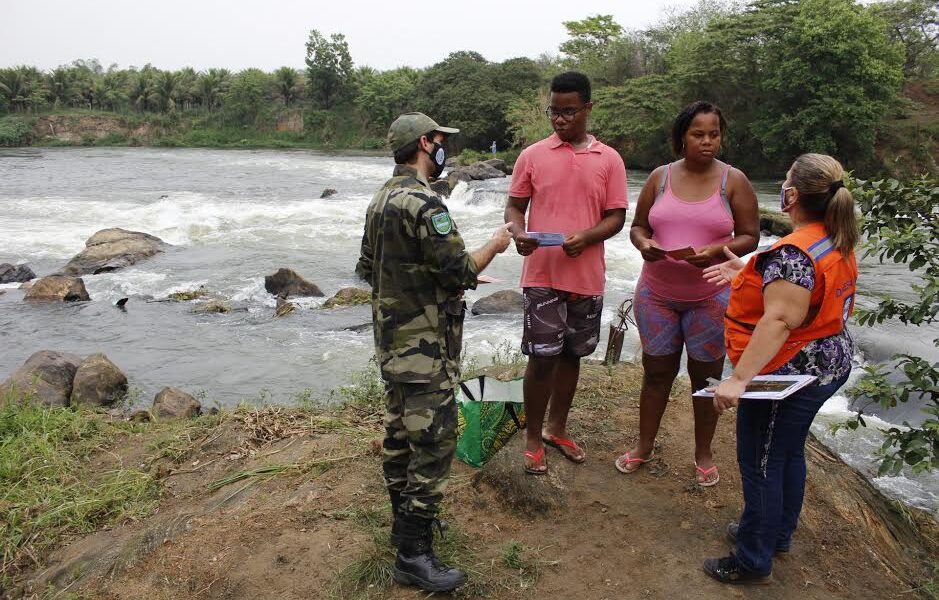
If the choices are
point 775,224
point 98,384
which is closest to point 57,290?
point 98,384

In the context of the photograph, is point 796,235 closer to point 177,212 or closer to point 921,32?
point 177,212

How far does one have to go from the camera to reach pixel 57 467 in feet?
14.8

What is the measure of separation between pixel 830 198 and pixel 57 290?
12477mm

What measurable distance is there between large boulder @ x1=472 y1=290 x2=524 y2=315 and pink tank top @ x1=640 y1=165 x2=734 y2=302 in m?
7.13

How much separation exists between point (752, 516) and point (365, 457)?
83.5 inches

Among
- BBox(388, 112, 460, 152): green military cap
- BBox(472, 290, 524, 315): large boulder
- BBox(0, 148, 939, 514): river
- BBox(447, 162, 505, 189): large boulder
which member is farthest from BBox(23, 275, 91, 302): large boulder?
BBox(447, 162, 505, 189): large boulder

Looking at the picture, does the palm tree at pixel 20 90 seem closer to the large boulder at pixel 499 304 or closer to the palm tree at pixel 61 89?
the palm tree at pixel 61 89

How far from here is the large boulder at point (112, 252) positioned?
1373 centimetres

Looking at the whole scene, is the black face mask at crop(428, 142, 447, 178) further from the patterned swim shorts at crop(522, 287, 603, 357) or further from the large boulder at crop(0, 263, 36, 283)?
the large boulder at crop(0, 263, 36, 283)

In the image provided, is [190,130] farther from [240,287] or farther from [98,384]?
[98,384]

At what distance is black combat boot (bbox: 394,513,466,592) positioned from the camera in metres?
2.64

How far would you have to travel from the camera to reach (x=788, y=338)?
8.08ft

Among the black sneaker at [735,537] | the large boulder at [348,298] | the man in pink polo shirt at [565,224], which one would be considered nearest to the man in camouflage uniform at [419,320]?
the man in pink polo shirt at [565,224]

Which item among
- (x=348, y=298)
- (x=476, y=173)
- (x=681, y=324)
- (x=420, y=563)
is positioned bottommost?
(x=348, y=298)
